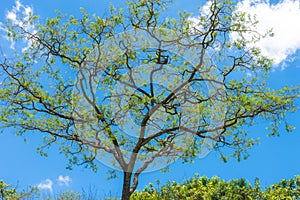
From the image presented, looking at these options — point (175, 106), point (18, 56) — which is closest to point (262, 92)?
point (175, 106)

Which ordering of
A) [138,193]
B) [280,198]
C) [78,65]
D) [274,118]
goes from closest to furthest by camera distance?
[280,198] → [274,118] → [78,65] → [138,193]

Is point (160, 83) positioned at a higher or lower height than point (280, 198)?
higher

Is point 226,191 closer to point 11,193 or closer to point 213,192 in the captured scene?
point 213,192

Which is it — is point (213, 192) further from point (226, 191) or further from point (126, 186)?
point (126, 186)

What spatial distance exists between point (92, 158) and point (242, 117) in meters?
4.05

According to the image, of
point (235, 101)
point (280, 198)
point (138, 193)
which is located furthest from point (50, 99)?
point (280, 198)

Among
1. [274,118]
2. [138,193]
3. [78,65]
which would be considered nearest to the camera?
[274,118]

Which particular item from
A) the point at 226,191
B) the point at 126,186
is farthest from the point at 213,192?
the point at 126,186

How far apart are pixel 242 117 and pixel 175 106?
1.59 m

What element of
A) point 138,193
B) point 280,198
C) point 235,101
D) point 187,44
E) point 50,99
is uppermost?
point 187,44

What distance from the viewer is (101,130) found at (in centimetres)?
909

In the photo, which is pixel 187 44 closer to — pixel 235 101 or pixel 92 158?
pixel 235 101

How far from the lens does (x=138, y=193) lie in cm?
1048

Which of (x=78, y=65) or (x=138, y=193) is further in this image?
(x=138, y=193)
